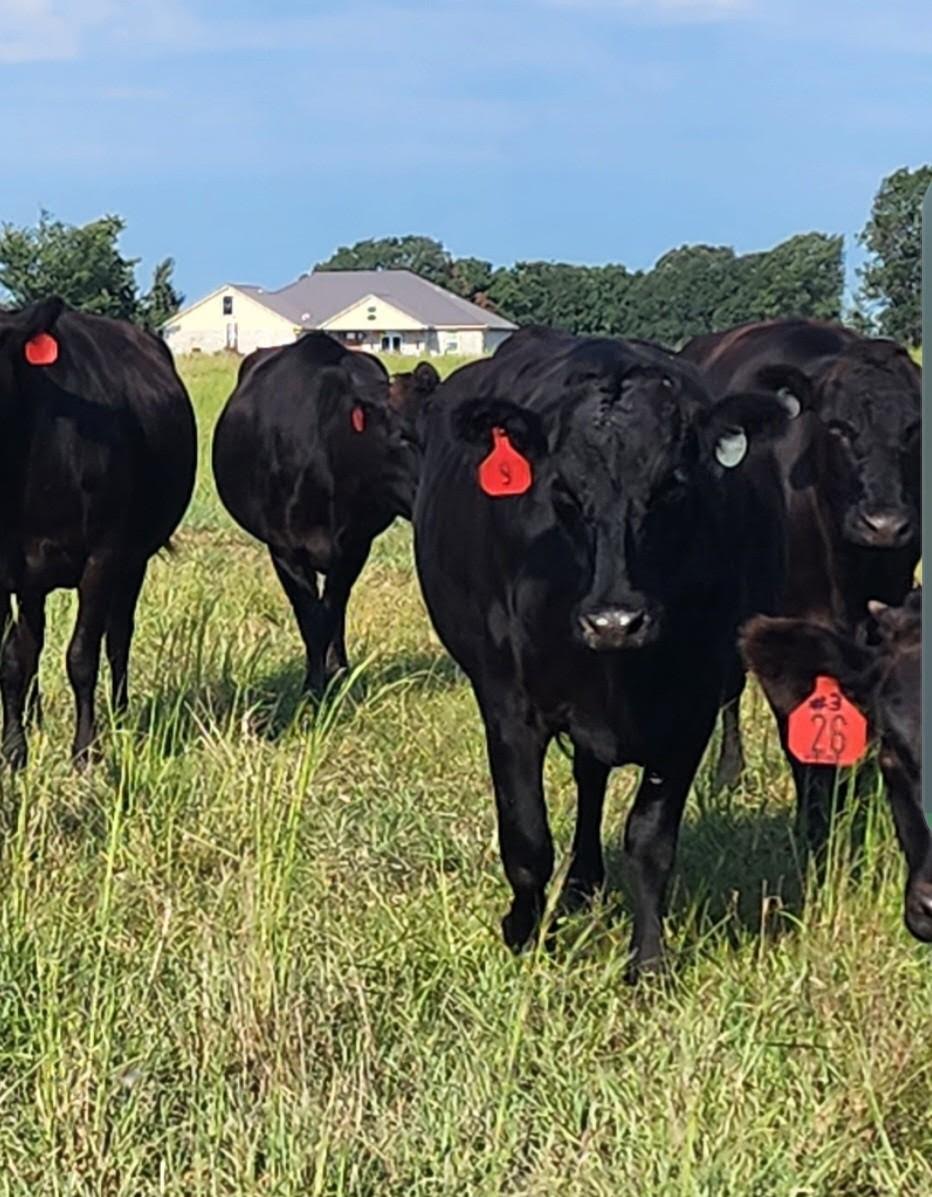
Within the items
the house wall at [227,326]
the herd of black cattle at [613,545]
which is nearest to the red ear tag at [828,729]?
the herd of black cattle at [613,545]

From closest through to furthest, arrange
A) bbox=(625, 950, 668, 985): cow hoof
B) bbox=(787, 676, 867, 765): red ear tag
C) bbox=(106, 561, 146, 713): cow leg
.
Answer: bbox=(787, 676, 867, 765): red ear tag < bbox=(625, 950, 668, 985): cow hoof < bbox=(106, 561, 146, 713): cow leg

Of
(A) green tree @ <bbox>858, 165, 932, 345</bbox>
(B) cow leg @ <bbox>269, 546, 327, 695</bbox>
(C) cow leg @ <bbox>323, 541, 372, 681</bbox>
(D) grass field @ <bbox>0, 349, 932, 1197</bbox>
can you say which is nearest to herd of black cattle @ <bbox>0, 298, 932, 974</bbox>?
(B) cow leg @ <bbox>269, 546, 327, 695</bbox>

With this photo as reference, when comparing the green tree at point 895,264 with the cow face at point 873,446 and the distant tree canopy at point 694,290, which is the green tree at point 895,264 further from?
the cow face at point 873,446

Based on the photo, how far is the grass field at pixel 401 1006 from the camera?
3686 mm

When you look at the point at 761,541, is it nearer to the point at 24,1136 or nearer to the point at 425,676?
the point at 24,1136

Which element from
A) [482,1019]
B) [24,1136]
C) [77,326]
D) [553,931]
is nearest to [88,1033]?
[24,1136]

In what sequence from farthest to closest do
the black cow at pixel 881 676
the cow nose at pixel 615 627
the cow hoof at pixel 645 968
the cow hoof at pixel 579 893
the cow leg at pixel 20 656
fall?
the cow leg at pixel 20 656 < the cow hoof at pixel 579 893 < the cow hoof at pixel 645 968 < the cow nose at pixel 615 627 < the black cow at pixel 881 676

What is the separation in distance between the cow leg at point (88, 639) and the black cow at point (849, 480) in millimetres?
2512

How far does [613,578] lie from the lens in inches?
174

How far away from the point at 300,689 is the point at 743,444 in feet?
14.8

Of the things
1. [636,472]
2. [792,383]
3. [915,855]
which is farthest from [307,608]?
[915,855]

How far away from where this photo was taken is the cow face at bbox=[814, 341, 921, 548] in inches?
241

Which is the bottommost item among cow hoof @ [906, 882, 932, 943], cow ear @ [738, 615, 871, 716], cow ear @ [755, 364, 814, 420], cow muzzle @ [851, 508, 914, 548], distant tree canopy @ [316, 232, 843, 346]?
cow hoof @ [906, 882, 932, 943]

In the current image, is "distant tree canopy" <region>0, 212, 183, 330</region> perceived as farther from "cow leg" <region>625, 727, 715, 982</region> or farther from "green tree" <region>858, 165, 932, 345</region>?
"cow leg" <region>625, 727, 715, 982</region>
